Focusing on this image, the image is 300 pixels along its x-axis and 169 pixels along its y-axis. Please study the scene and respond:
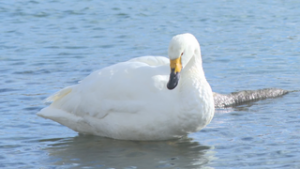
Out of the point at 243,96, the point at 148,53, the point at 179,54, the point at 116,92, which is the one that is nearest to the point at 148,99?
the point at 116,92

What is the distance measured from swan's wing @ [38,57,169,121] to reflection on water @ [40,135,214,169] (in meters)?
0.37

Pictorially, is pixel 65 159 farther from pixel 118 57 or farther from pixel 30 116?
pixel 118 57

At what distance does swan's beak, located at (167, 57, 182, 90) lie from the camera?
21.2 ft

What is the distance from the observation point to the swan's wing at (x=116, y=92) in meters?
6.97

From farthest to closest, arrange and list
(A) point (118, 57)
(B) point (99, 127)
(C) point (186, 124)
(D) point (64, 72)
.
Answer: (A) point (118, 57), (D) point (64, 72), (B) point (99, 127), (C) point (186, 124)

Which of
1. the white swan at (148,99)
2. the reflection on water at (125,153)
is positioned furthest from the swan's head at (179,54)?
the reflection on water at (125,153)

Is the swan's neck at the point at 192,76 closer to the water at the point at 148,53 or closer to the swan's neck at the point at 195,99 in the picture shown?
the swan's neck at the point at 195,99

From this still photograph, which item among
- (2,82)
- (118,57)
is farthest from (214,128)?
(118,57)

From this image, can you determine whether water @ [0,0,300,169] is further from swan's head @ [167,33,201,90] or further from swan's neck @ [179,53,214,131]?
swan's head @ [167,33,201,90]

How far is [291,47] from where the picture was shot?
44.5 feet

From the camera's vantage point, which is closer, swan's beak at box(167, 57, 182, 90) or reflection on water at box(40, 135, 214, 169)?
swan's beak at box(167, 57, 182, 90)

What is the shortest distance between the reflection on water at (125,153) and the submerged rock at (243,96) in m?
1.82

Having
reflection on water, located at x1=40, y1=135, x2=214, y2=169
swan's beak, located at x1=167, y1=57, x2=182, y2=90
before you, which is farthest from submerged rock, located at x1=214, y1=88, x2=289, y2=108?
swan's beak, located at x1=167, y1=57, x2=182, y2=90

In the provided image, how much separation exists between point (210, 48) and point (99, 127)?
22.0ft
